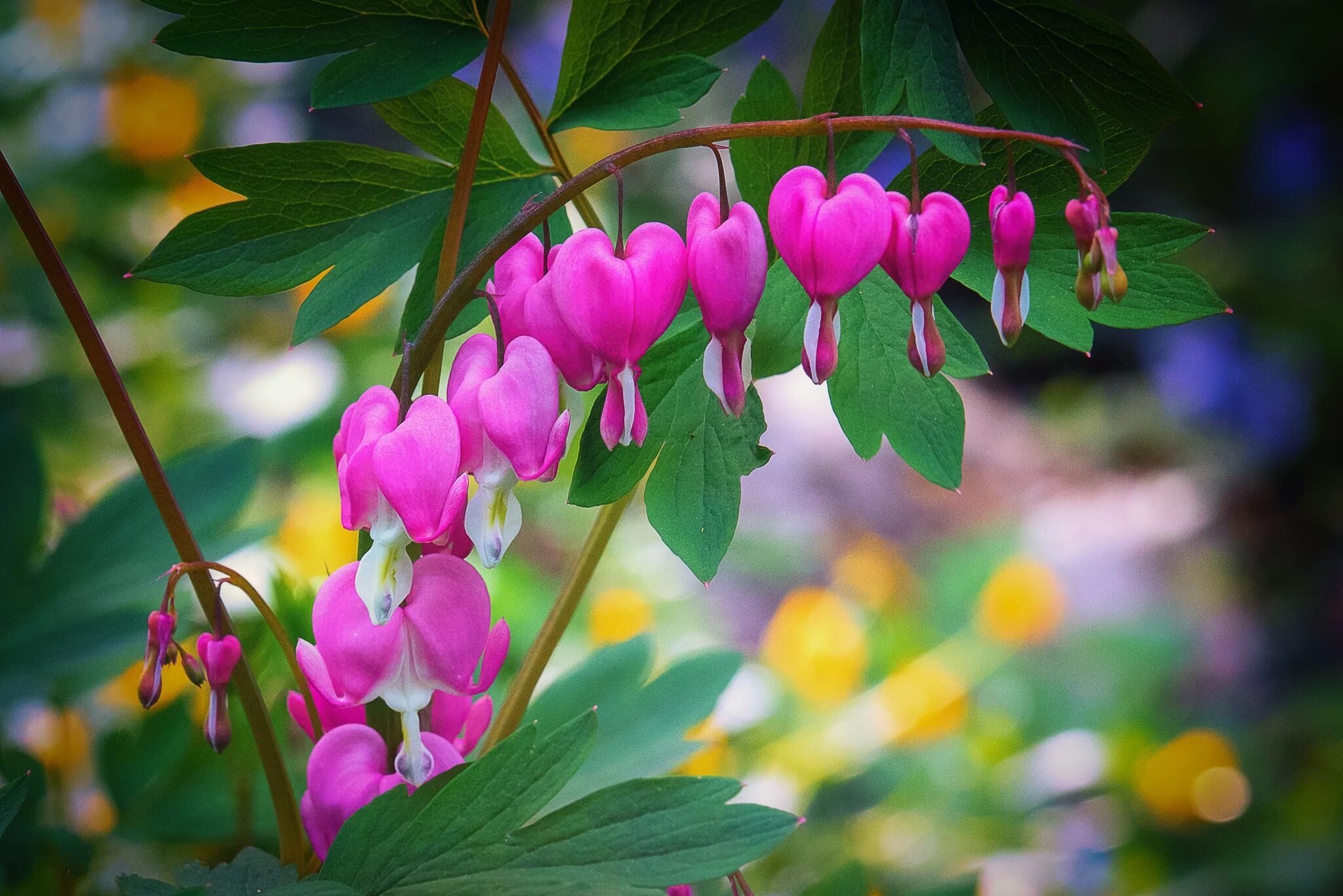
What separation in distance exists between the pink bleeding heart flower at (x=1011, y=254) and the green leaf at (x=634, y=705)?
0.47 metres

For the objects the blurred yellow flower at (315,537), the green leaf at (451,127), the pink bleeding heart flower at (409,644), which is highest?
the blurred yellow flower at (315,537)

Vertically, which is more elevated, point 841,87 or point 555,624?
point 841,87

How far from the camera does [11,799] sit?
0.51 meters

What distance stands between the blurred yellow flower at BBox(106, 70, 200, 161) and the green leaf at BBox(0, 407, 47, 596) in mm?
971

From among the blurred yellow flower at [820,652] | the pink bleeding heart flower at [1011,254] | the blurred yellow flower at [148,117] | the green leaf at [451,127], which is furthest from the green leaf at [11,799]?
the blurred yellow flower at [148,117]

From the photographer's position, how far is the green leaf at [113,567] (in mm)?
849

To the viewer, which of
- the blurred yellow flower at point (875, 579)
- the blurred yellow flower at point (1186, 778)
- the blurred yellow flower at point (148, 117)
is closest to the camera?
the blurred yellow flower at point (148, 117)

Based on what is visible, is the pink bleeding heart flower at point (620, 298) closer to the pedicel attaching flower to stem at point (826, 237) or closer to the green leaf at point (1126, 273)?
the pedicel attaching flower to stem at point (826, 237)

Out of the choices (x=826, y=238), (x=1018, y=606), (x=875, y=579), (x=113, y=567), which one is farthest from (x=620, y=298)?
(x=875, y=579)

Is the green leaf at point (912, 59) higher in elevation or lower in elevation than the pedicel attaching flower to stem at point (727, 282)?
higher

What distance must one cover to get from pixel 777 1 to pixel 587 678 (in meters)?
0.60

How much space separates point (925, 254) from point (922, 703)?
4.22 ft

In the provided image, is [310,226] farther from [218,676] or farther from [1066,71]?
[1066,71]

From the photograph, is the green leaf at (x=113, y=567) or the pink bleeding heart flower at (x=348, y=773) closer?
the pink bleeding heart flower at (x=348, y=773)
